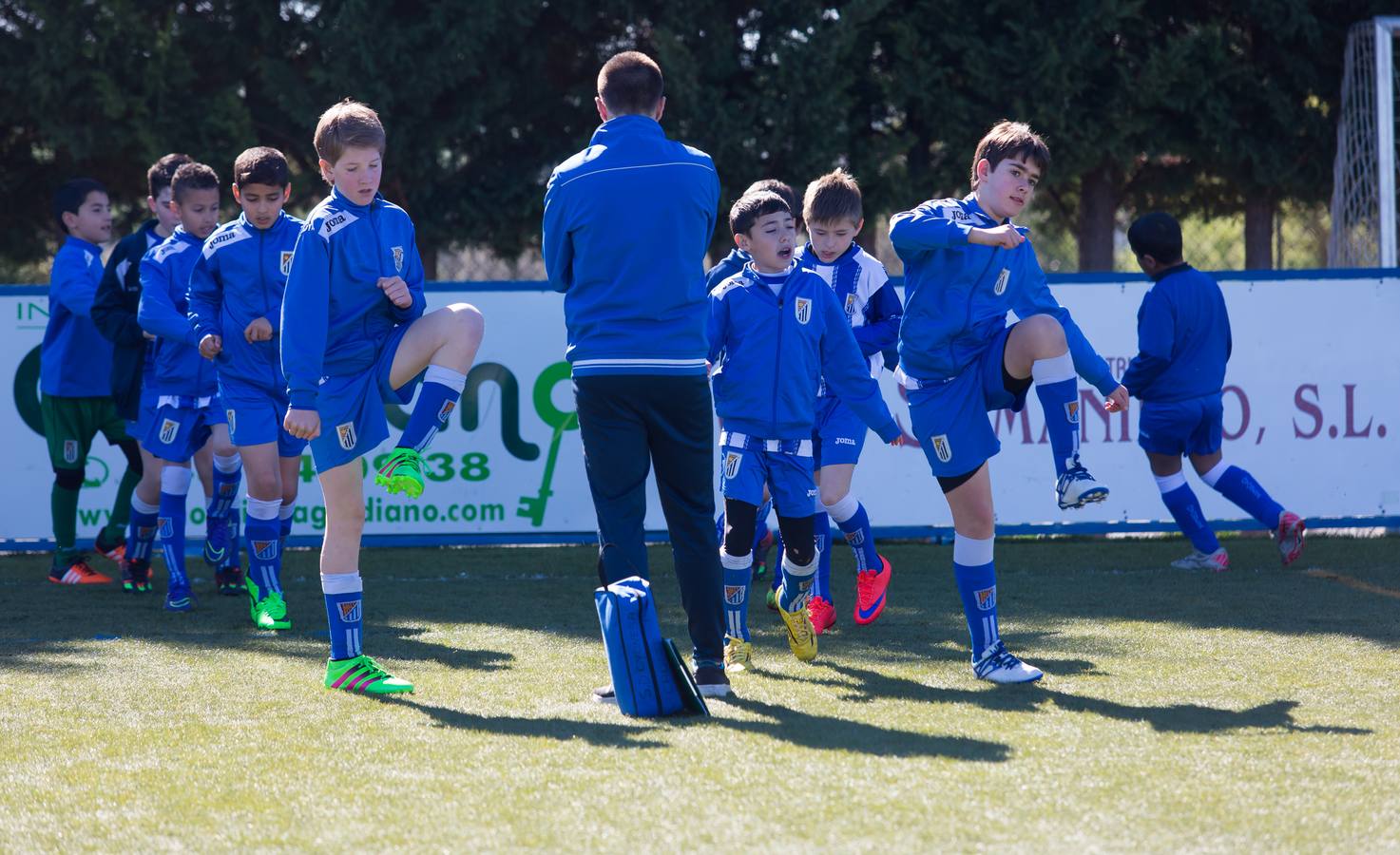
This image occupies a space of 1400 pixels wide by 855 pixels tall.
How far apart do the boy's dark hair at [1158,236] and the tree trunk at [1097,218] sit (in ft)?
10.1

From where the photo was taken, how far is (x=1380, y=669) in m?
4.67

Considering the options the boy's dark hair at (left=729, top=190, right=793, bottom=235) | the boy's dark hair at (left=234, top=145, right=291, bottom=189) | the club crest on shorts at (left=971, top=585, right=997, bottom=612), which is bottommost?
the club crest on shorts at (left=971, top=585, right=997, bottom=612)

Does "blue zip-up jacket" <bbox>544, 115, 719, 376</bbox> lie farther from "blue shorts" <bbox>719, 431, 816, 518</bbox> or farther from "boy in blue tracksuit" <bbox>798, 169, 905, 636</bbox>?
"boy in blue tracksuit" <bbox>798, 169, 905, 636</bbox>

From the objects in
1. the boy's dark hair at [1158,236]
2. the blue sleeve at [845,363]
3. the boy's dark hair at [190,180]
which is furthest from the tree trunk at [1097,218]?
the boy's dark hair at [190,180]

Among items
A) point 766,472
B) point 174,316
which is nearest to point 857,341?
point 766,472

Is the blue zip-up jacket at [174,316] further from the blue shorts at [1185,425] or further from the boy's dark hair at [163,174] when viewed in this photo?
the blue shorts at [1185,425]

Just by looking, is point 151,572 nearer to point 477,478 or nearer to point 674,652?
point 477,478

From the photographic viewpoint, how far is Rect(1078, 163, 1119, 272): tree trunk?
34.8 feet

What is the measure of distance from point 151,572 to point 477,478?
6.02 feet

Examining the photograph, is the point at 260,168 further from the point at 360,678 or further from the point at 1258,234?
the point at 1258,234

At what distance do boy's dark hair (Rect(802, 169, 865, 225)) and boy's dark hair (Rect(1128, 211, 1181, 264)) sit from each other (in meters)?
2.29

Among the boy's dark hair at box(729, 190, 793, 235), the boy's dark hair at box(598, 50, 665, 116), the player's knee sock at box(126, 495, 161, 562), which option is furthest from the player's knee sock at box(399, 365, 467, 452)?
the player's knee sock at box(126, 495, 161, 562)

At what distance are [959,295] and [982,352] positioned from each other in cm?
18

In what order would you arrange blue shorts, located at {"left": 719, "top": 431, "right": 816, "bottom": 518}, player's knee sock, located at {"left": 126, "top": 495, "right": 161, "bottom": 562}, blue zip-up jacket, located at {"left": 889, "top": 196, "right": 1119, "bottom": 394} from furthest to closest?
player's knee sock, located at {"left": 126, "top": 495, "right": 161, "bottom": 562}
blue shorts, located at {"left": 719, "top": 431, "right": 816, "bottom": 518}
blue zip-up jacket, located at {"left": 889, "top": 196, "right": 1119, "bottom": 394}
